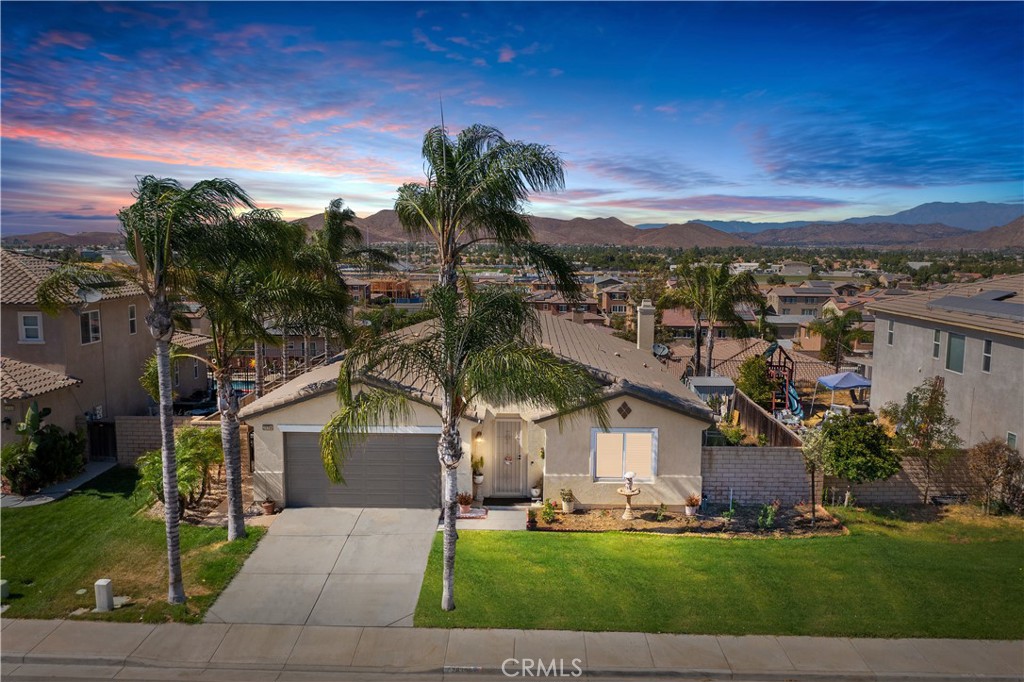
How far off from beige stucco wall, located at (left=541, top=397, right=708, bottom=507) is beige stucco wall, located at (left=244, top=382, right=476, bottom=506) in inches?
79.4

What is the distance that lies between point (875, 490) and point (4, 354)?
80.7ft

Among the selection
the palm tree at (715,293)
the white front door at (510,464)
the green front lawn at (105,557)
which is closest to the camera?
the green front lawn at (105,557)

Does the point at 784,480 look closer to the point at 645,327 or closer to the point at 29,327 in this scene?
the point at 645,327

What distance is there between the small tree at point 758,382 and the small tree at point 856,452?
11.8m

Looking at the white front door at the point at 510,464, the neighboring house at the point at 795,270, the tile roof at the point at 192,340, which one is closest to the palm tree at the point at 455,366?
the white front door at the point at 510,464

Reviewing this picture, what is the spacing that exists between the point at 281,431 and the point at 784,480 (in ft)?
40.3

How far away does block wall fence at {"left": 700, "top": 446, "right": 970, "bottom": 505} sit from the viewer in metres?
16.2

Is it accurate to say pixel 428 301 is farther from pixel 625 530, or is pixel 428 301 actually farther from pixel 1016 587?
pixel 1016 587

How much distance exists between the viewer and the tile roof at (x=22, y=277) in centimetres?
1919

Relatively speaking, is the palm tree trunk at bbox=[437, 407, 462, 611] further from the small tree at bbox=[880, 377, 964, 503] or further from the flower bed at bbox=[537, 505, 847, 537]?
the small tree at bbox=[880, 377, 964, 503]

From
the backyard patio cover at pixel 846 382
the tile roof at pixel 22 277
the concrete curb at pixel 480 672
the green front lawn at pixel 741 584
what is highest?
the tile roof at pixel 22 277

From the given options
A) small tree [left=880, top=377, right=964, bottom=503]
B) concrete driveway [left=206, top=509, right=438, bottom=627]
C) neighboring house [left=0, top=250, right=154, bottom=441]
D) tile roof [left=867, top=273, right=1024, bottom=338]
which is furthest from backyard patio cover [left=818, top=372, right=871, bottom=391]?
neighboring house [left=0, top=250, right=154, bottom=441]

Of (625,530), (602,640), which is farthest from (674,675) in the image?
(625,530)

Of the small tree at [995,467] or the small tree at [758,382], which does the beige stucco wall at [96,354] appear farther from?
the small tree at [995,467]
